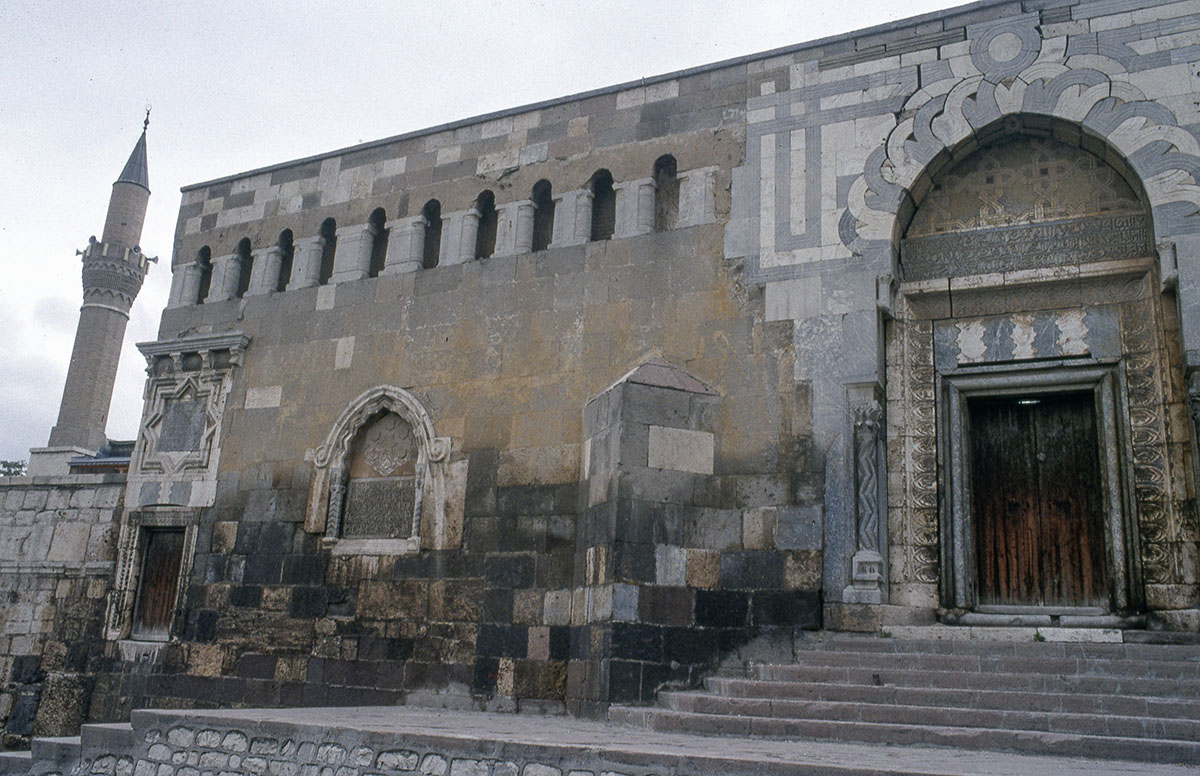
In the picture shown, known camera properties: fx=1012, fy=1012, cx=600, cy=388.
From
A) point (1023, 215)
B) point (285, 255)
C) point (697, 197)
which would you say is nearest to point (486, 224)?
point (697, 197)

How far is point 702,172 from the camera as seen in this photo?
1062 centimetres

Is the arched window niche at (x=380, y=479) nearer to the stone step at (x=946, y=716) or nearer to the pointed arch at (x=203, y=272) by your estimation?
the pointed arch at (x=203, y=272)

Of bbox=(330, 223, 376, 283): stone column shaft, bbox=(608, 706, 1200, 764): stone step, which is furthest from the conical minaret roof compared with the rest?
bbox=(608, 706, 1200, 764): stone step

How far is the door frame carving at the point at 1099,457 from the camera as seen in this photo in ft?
27.7

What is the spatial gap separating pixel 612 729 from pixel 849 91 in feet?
21.5

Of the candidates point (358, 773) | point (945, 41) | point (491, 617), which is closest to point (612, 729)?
point (358, 773)

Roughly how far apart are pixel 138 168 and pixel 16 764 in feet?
93.3

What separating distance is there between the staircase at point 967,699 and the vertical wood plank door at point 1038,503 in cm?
122

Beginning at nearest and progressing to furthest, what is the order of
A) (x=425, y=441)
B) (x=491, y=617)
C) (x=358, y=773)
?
(x=358, y=773)
(x=491, y=617)
(x=425, y=441)

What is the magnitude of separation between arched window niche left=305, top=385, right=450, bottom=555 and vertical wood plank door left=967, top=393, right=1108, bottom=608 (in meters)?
5.52

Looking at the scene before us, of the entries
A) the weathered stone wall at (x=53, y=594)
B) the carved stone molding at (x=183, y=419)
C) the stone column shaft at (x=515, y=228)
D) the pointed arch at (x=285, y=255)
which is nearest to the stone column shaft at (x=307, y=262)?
the pointed arch at (x=285, y=255)

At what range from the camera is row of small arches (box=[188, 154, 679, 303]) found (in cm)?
1103

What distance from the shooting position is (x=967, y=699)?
23.3 ft

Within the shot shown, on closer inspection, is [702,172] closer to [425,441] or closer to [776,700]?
[425,441]
